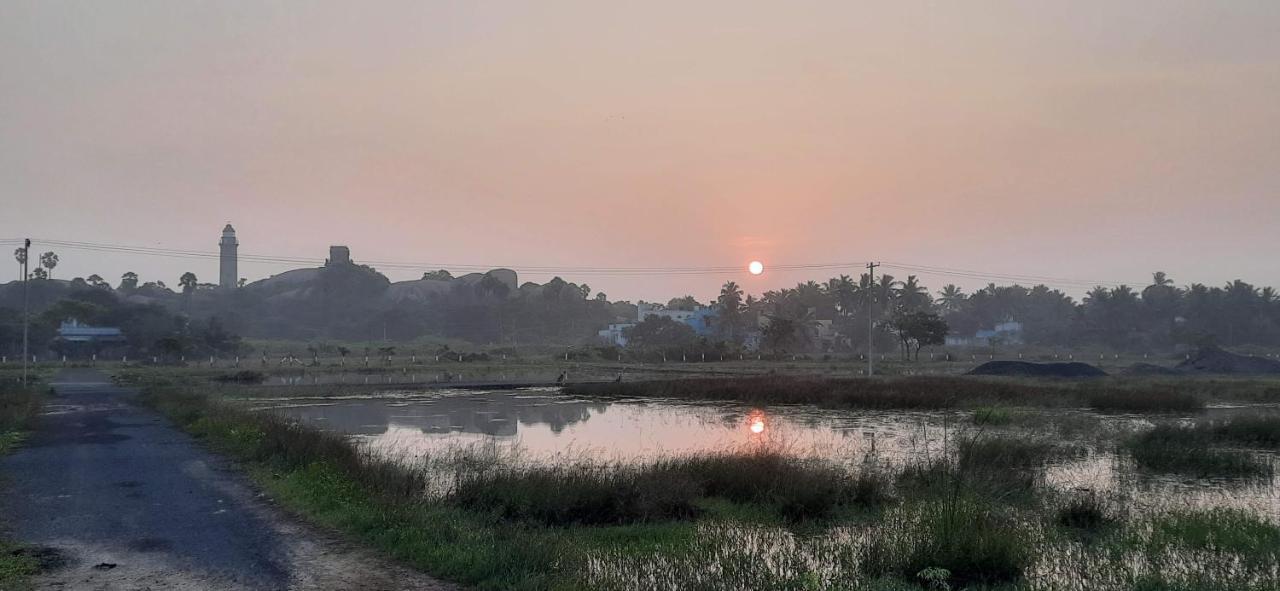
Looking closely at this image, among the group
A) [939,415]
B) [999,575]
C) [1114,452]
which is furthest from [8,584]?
[939,415]

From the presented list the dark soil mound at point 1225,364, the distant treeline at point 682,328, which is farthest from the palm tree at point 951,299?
the dark soil mound at point 1225,364

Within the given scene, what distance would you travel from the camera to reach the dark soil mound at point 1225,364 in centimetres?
6588

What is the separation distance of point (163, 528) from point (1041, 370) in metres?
62.1

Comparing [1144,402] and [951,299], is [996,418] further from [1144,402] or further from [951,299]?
[951,299]

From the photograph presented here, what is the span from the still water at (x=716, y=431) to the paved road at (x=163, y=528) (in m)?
5.41

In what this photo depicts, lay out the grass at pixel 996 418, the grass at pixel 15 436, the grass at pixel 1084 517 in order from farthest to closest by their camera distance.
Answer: the grass at pixel 996 418 < the grass at pixel 1084 517 < the grass at pixel 15 436

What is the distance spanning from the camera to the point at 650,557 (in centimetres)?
1073

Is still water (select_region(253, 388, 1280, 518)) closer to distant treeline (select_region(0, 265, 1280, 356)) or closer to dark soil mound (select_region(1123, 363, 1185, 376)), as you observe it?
dark soil mound (select_region(1123, 363, 1185, 376))

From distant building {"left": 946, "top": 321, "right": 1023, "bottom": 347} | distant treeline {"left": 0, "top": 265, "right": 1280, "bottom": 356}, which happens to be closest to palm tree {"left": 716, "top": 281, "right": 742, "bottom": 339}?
distant treeline {"left": 0, "top": 265, "right": 1280, "bottom": 356}

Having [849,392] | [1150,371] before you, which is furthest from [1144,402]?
[1150,371]

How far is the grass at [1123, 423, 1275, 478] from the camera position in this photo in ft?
62.3

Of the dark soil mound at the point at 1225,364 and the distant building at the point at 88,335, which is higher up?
the distant building at the point at 88,335

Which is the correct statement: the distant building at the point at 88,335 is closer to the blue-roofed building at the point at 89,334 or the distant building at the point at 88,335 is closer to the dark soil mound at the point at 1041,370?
the blue-roofed building at the point at 89,334

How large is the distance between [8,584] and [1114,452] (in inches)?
934
